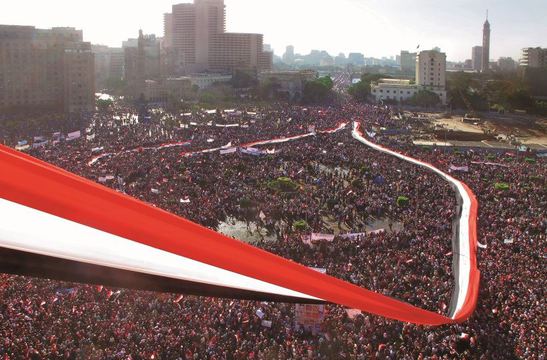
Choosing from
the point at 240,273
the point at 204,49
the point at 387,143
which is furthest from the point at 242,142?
the point at 204,49

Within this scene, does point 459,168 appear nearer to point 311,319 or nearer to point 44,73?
point 311,319

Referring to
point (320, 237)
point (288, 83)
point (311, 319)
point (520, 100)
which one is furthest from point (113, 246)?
point (288, 83)

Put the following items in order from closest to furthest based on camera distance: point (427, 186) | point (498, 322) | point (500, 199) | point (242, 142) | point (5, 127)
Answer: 1. point (498, 322)
2. point (500, 199)
3. point (427, 186)
4. point (242, 142)
5. point (5, 127)

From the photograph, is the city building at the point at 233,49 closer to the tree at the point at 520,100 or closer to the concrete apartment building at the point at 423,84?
the concrete apartment building at the point at 423,84

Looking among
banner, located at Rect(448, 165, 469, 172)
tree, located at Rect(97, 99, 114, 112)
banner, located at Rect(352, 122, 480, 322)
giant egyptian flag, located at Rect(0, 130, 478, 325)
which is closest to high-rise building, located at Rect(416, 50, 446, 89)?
tree, located at Rect(97, 99, 114, 112)

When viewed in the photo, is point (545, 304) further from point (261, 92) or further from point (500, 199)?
point (261, 92)

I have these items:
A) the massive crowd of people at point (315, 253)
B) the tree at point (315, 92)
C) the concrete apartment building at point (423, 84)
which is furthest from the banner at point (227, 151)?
the concrete apartment building at point (423, 84)

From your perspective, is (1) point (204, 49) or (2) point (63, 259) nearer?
(2) point (63, 259)
